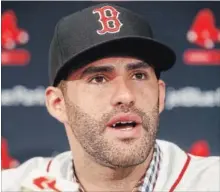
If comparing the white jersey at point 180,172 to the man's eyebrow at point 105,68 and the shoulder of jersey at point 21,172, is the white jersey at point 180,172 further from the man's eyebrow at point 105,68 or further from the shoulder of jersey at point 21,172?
the man's eyebrow at point 105,68

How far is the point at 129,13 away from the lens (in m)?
0.83

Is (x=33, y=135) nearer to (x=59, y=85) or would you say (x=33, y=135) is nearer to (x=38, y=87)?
(x=38, y=87)

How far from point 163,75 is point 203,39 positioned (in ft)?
0.46

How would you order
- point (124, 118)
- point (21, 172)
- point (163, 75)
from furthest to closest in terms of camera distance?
point (163, 75) < point (21, 172) < point (124, 118)

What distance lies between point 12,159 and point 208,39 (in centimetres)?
56

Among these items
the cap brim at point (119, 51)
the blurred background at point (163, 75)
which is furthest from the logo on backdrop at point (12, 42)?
the cap brim at point (119, 51)

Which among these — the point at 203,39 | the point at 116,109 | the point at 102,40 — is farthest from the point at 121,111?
the point at 203,39

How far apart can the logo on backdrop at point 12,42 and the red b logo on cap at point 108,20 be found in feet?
1.32

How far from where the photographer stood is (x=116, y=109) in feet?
2.51

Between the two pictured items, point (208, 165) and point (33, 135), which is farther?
point (33, 135)

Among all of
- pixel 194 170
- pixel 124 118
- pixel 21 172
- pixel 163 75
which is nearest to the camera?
pixel 124 118

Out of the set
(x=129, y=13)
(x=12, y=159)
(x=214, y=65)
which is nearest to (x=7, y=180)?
(x=12, y=159)

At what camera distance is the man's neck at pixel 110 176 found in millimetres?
840

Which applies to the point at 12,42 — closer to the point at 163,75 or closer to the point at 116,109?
Result: the point at 163,75
